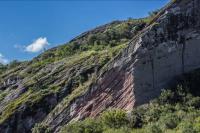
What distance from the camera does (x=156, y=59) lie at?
75.9 m

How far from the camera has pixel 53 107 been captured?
9362cm

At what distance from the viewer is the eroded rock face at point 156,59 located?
7519 centimetres

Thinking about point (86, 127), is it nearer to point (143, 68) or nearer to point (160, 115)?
point (160, 115)

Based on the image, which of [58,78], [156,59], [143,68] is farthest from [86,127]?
[58,78]

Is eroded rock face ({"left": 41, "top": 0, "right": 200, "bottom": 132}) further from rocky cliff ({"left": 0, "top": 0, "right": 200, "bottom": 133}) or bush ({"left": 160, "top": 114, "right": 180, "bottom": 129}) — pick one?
bush ({"left": 160, "top": 114, "right": 180, "bottom": 129})

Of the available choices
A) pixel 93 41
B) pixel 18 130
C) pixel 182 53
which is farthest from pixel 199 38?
pixel 93 41

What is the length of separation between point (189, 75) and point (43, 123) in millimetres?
27722

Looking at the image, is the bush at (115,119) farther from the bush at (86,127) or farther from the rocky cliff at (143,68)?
the rocky cliff at (143,68)

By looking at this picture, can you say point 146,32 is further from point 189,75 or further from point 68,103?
point 68,103

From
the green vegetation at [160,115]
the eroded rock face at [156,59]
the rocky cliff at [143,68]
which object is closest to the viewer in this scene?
the green vegetation at [160,115]

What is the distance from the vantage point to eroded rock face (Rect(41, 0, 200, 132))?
75.2 metres

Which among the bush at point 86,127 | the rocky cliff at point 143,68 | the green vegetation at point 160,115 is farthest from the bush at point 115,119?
the rocky cliff at point 143,68

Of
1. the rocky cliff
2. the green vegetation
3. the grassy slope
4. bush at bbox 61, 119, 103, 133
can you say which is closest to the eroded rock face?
the rocky cliff

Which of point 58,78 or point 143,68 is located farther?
point 58,78
